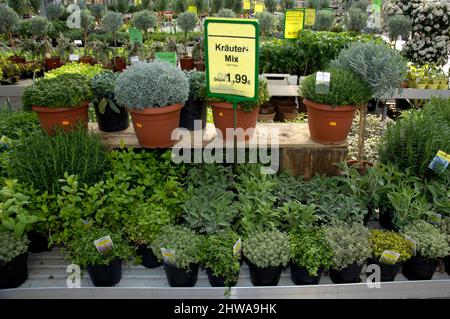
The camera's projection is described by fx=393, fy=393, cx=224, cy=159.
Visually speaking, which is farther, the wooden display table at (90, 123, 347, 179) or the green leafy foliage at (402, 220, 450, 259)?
the wooden display table at (90, 123, 347, 179)

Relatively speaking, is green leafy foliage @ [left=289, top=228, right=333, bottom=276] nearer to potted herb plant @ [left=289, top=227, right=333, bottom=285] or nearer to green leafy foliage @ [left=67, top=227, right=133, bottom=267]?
potted herb plant @ [left=289, top=227, right=333, bottom=285]

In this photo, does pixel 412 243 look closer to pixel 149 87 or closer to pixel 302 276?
pixel 302 276

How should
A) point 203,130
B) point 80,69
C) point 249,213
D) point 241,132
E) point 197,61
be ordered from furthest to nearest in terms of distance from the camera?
point 197,61 < point 80,69 < point 203,130 < point 241,132 < point 249,213

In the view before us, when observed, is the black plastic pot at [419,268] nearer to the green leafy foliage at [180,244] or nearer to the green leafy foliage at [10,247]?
the green leafy foliage at [180,244]

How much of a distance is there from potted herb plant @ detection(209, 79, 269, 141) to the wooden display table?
0.22 feet

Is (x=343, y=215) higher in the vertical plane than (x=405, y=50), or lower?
lower

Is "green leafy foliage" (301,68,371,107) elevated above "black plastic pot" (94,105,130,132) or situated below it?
above

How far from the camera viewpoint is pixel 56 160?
224cm

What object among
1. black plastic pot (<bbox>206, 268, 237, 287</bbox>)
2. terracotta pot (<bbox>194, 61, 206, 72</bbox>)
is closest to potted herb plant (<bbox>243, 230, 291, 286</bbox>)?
black plastic pot (<bbox>206, 268, 237, 287</bbox>)

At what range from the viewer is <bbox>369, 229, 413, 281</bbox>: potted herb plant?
2.02 metres
